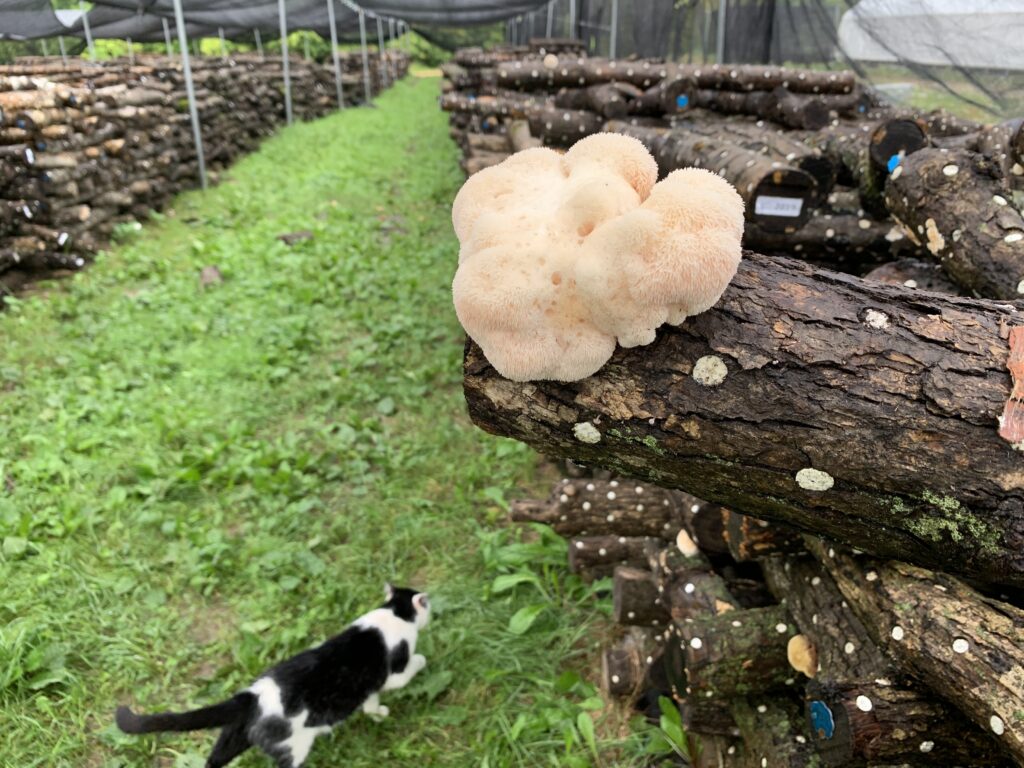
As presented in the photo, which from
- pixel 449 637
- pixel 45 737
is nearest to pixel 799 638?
pixel 449 637

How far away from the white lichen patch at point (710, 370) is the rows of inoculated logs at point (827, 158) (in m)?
1.37

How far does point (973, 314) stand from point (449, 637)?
8.66 ft

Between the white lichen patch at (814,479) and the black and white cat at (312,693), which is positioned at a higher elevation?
the white lichen patch at (814,479)

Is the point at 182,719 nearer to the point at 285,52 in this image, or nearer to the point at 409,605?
the point at 409,605

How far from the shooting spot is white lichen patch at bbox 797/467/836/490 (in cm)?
152

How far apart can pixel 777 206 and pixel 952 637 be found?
85.6 inches

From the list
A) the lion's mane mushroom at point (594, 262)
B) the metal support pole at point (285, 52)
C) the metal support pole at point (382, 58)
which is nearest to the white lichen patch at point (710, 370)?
the lion's mane mushroom at point (594, 262)

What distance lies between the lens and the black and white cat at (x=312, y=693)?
2459 mm

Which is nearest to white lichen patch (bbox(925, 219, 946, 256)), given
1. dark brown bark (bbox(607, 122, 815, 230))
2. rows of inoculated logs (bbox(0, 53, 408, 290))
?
dark brown bark (bbox(607, 122, 815, 230))

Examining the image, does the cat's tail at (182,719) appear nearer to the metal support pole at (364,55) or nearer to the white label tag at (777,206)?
the white label tag at (777,206)

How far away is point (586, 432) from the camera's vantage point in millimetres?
1581

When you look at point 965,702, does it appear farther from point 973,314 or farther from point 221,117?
point 221,117

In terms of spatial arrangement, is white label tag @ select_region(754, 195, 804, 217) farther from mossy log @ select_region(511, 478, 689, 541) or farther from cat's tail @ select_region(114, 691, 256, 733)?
cat's tail @ select_region(114, 691, 256, 733)

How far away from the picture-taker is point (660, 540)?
10.3ft
